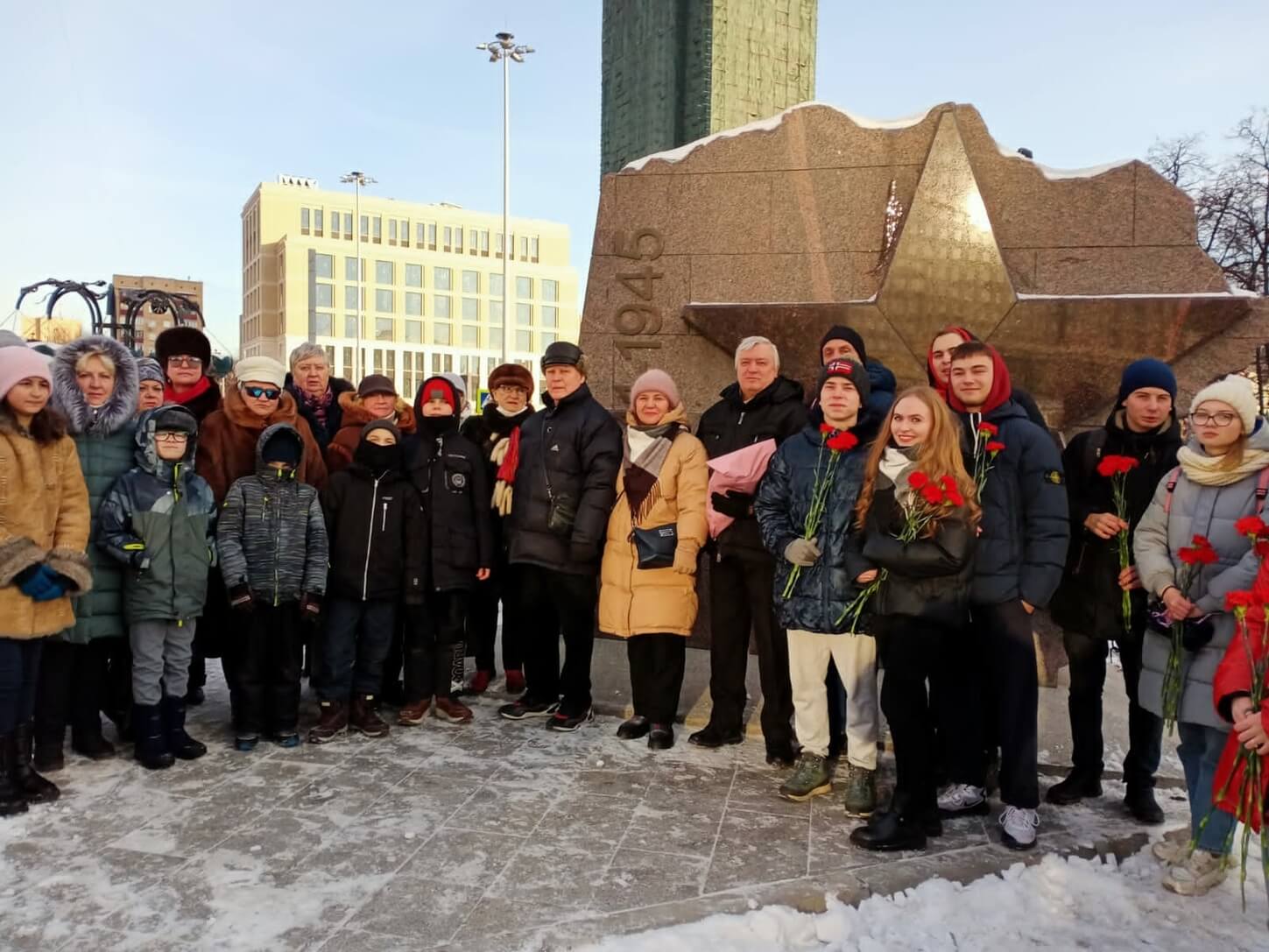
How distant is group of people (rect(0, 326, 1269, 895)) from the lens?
3.22 meters

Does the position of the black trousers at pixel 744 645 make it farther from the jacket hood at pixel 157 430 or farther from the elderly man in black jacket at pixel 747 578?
the jacket hood at pixel 157 430

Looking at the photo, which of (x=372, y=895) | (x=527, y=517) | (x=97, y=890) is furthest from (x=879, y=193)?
(x=97, y=890)

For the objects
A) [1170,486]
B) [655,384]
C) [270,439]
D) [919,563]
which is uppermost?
[655,384]

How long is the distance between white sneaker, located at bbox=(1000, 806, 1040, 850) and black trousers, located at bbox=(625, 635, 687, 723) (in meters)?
1.55

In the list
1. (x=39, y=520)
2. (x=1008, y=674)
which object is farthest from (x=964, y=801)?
(x=39, y=520)

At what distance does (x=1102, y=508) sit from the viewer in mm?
3629

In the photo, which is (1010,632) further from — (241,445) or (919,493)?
(241,445)

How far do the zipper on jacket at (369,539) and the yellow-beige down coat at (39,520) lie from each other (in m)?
1.10

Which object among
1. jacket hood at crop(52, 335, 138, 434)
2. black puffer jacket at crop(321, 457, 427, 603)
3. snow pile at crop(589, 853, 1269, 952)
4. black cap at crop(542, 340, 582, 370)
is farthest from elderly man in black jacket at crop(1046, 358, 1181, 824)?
jacket hood at crop(52, 335, 138, 434)

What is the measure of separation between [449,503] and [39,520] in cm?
169

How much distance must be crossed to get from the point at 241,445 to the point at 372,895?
2397mm

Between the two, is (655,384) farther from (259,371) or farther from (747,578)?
(259,371)

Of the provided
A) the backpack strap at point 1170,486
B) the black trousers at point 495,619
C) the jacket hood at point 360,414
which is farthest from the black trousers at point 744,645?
the jacket hood at point 360,414

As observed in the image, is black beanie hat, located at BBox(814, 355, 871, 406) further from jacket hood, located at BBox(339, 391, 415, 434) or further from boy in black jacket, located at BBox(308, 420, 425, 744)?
jacket hood, located at BBox(339, 391, 415, 434)
